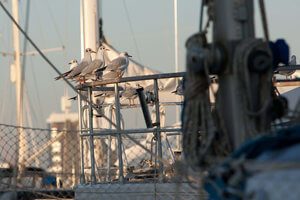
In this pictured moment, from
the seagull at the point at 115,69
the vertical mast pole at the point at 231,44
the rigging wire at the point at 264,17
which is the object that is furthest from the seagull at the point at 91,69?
the vertical mast pole at the point at 231,44

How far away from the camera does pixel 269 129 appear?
5.89 meters

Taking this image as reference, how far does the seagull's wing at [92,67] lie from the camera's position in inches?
636

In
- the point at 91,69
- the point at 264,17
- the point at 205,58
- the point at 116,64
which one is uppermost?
the point at 116,64

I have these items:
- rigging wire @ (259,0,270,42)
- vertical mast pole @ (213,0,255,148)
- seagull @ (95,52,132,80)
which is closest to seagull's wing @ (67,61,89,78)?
seagull @ (95,52,132,80)

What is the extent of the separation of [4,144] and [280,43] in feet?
14.5

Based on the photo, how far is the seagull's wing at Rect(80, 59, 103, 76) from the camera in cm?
1615

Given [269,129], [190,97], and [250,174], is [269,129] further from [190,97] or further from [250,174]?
[250,174]

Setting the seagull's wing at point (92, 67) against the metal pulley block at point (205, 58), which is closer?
the metal pulley block at point (205, 58)

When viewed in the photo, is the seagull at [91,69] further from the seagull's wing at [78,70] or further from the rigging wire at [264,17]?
the rigging wire at [264,17]

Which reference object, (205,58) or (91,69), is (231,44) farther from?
(91,69)

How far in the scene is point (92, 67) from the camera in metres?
16.3

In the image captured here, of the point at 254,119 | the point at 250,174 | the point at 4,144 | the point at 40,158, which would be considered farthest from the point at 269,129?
the point at 40,158

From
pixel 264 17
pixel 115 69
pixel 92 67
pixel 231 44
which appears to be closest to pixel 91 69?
pixel 92 67

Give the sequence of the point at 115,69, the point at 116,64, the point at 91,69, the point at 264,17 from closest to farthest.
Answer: the point at 264,17, the point at 91,69, the point at 115,69, the point at 116,64
